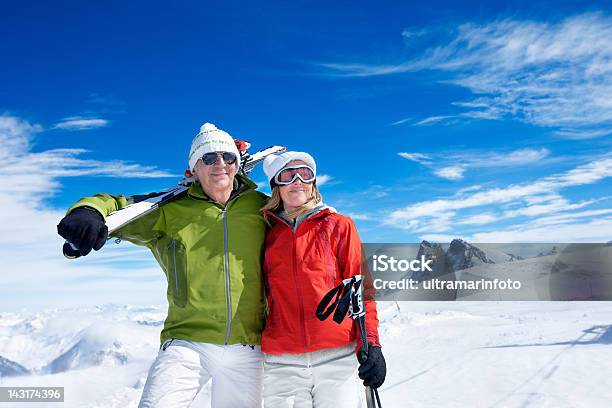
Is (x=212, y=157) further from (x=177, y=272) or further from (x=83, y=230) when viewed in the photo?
(x=83, y=230)

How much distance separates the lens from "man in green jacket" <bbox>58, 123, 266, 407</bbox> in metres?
3.60

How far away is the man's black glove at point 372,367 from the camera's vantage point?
3.51m

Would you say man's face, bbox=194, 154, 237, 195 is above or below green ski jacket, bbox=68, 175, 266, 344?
above

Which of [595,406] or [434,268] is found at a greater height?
[434,268]

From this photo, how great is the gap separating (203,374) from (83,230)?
139 cm

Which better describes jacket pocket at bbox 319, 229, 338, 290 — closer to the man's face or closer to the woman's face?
the woman's face

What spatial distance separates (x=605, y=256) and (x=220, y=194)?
1542 cm

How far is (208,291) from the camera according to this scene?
366 centimetres

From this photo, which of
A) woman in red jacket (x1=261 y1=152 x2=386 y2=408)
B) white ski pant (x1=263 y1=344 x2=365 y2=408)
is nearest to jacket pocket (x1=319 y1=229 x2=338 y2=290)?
woman in red jacket (x1=261 y1=152 x2=386 y2=408)

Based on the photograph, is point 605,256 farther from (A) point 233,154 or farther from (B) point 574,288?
(A) point 233,154

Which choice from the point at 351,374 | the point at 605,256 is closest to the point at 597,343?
the point at 605,256

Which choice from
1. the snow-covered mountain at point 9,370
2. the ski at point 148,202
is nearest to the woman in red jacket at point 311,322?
the ski at point 148,202

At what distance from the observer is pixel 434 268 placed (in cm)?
1502

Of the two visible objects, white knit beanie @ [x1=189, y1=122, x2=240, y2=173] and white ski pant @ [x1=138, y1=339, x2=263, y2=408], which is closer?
white ski pant @ [x1=138, y1=339, x2=263, y2=408]
